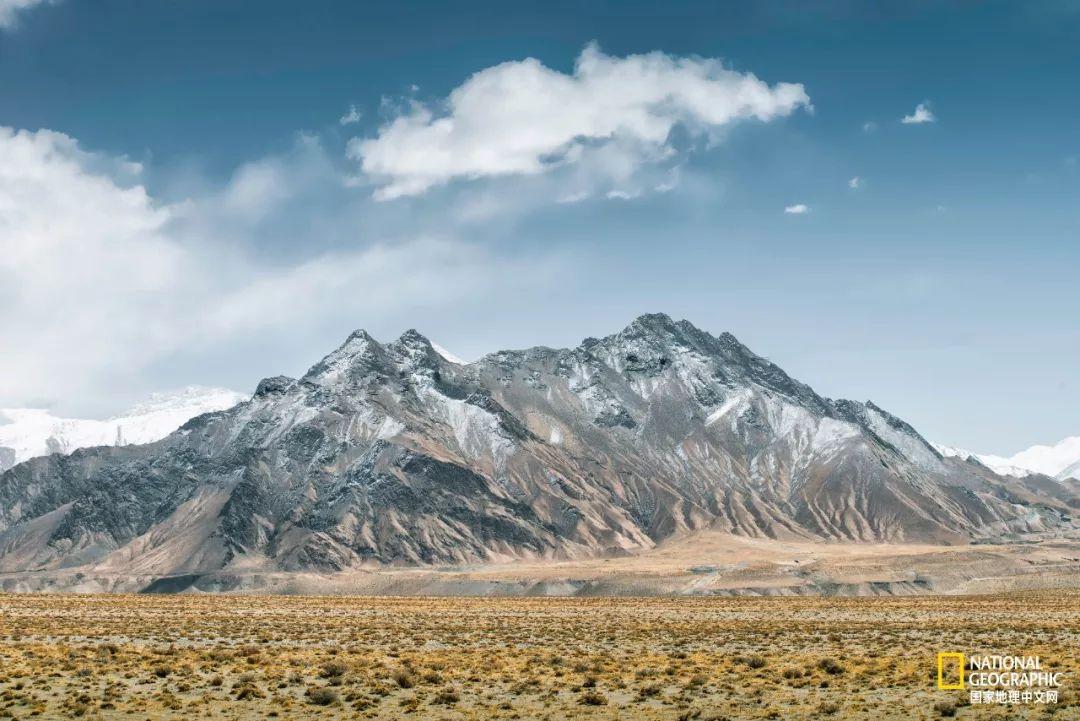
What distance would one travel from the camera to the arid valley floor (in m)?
41.4

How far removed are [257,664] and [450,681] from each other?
12189 mm

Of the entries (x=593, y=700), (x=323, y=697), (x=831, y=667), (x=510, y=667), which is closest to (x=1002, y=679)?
(x=831, y=667)

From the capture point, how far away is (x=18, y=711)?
1598 inches

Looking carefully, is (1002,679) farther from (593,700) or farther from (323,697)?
(323,697)

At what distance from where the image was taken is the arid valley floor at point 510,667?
1630 inches

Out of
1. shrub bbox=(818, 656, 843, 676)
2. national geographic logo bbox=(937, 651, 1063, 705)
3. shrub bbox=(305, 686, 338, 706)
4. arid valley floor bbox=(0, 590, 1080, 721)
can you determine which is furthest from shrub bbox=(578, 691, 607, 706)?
national geographic logo bbox=(937, 651, 1063, 705)

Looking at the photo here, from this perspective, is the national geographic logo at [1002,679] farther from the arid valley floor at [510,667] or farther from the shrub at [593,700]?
the shrub at [593,700]

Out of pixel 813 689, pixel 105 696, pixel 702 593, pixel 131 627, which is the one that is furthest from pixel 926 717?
pixel 702 593

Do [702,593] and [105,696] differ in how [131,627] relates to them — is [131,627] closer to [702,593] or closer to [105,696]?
[105,696]

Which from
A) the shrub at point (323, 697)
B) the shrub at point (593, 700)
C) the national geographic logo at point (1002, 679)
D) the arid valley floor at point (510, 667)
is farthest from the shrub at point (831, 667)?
the shrub at point (323, 697)

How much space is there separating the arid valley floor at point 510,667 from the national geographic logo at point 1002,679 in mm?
726

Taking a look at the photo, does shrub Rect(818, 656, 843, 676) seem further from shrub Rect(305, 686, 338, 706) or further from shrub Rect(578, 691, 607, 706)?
shrub Rect(305, 686, 338, 706)

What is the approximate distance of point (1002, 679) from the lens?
44844 millimetres

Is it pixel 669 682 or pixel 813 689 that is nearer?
pixel 813 689
